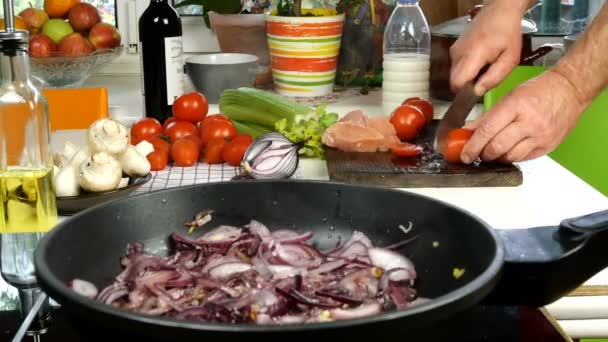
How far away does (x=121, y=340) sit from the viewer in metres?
0.61

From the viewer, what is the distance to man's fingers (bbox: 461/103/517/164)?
5.69ft

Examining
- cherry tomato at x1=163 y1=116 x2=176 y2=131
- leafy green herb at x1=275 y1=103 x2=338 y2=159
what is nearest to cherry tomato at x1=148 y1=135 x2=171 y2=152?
cherry tomato at x1=163 y1=116 x2=176 y2=131

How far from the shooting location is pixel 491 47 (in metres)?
1.99

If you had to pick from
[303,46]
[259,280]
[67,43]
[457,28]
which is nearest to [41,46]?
[67,43]

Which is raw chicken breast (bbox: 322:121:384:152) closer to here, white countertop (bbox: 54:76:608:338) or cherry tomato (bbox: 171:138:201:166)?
white countertop (bbox: 54:76:608:338)

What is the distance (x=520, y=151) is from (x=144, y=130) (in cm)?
85

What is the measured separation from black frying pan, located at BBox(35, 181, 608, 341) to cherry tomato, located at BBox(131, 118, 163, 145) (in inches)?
44.8

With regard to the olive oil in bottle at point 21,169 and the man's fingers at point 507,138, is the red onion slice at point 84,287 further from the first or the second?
the man's fingers at point 507,138

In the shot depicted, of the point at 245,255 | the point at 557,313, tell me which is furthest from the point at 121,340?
the point at 557,313

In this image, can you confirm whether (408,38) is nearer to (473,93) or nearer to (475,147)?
(473,93)

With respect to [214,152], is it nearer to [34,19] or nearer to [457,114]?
[457,114]

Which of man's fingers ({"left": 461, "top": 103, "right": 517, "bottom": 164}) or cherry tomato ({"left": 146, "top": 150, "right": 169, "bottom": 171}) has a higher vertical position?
man's fingers ({"left": 461, "top": 103, "right": 517, "bottom": 164})

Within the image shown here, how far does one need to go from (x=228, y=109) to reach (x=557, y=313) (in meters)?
1.28

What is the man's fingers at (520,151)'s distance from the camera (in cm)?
176
